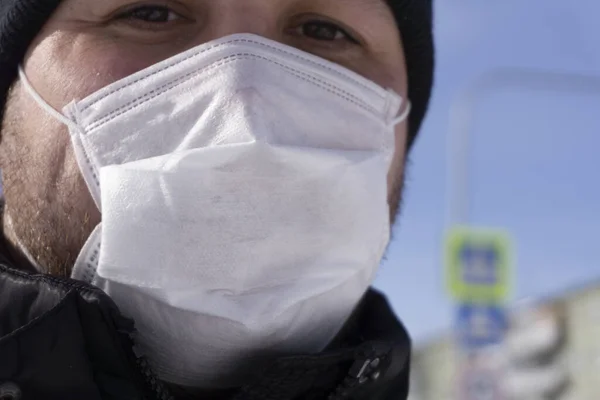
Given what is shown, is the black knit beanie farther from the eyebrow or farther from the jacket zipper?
the jacket zipper

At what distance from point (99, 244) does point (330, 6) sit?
701 millimetres

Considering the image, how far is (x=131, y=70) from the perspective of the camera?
1.78 m

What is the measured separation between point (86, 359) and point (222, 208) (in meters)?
0.33

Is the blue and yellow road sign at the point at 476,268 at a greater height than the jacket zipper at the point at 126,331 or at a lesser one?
lesser

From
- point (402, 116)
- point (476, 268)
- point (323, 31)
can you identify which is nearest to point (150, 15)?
point (323, 31)

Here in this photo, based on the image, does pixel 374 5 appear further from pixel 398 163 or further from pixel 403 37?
pixel 398 163

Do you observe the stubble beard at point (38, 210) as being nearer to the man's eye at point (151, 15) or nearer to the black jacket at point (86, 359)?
the black jacket at point (86, 359)

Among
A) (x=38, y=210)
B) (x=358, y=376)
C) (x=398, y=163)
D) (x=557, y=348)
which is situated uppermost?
(x=38, y=210)

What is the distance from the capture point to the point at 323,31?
198 cm

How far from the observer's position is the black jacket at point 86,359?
4.73 ft

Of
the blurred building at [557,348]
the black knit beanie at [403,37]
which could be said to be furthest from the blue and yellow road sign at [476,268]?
the black knit beanie at [403,37]

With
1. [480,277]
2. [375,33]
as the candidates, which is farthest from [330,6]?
[480,277]

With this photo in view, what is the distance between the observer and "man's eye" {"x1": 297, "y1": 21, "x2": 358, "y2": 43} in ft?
6.39

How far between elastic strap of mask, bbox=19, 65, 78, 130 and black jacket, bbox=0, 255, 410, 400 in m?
0.27
